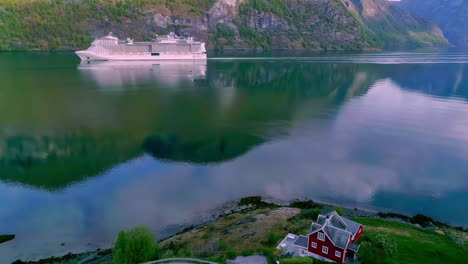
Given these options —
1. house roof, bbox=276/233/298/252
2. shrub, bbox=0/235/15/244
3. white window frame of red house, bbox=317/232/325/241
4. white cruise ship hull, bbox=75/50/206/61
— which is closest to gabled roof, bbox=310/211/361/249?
white window frame of red house, bbox=317/232/325/241

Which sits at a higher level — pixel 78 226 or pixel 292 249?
pixel 292 249

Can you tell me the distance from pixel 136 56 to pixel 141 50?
4.64 meters

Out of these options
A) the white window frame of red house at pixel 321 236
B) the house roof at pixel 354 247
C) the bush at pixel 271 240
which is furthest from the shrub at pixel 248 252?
the house roof at pixel 354 247

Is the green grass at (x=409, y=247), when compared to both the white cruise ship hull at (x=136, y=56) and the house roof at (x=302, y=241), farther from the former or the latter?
the white cruise ship hull at (x=136, y=56)

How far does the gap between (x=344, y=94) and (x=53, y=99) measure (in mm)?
83590

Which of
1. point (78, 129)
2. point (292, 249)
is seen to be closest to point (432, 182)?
point (292, 249)

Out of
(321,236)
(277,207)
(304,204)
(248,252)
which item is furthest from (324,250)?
(304,204)

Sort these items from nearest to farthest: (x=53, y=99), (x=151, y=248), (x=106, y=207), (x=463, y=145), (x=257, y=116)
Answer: (x=151, y=248)
(x=106, y=207)
(x=463, y=145)
(x=257, y=116)
(x=53, y=99)

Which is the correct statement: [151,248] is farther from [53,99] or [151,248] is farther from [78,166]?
[53,99]

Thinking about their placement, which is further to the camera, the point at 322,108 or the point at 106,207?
the point at 322,108

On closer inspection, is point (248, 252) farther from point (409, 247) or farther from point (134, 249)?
point (409, 247)

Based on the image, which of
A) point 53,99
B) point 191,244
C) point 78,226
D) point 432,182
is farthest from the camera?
point 53,99

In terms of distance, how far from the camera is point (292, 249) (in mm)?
27859

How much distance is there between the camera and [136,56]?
175375mm
